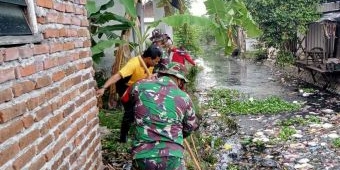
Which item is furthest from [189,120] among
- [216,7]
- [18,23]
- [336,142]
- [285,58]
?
[285,58]

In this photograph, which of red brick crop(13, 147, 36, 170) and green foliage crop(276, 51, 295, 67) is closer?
red brick crop(13, 147, 36, 170)

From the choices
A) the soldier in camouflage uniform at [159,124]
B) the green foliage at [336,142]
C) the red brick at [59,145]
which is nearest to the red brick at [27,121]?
the red brick at [59,145]

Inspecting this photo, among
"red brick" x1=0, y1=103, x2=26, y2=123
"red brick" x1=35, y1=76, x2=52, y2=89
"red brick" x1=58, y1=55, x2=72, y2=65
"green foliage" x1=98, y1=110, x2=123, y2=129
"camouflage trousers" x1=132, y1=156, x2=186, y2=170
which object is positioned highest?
"red brick" x1=58, y1=55, x2=72, y2=65

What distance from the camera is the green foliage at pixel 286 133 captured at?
752cm

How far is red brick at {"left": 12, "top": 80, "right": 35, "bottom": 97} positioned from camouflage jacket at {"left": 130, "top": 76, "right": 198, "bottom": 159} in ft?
3.64

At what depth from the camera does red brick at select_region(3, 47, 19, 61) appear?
1.79m

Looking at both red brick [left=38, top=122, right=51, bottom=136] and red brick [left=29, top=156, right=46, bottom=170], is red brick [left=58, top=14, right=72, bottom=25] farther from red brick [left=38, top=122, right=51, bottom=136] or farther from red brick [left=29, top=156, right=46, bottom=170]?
red brick [left=29, top=156, right=46, bottom=170]

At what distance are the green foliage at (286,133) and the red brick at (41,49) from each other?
Answer: 608cm

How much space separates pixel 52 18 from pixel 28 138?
2.75 feet

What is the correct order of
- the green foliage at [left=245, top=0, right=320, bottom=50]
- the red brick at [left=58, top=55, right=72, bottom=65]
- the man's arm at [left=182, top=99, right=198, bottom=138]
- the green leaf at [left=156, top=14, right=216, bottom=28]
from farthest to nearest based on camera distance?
the green foliage at [left=245, top=0, right=320, bottom=50]
the green leaf at [left=156, top=14, right=216, bottom=28]
the man's arm at [left=182, top=99, right=198, bottom=138]
the red brick at [left=58, top=55, right=72, bottom=65]

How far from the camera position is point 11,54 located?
6.03 feet

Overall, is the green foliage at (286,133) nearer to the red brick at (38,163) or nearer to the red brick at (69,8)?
the red brick at (69,8)

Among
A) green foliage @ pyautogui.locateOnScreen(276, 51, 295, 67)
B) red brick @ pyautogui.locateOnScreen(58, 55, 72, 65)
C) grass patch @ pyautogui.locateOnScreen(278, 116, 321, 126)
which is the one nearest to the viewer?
red brick @ pyautogui.locateOnScreen(58, 55, 72, 65)

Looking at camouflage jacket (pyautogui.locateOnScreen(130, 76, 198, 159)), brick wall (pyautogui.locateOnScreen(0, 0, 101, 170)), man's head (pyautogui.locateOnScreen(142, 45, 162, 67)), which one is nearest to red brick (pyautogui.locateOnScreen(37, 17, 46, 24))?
brick wall (pyautogui.locateOnScreen(0, 0, 101, 170))
